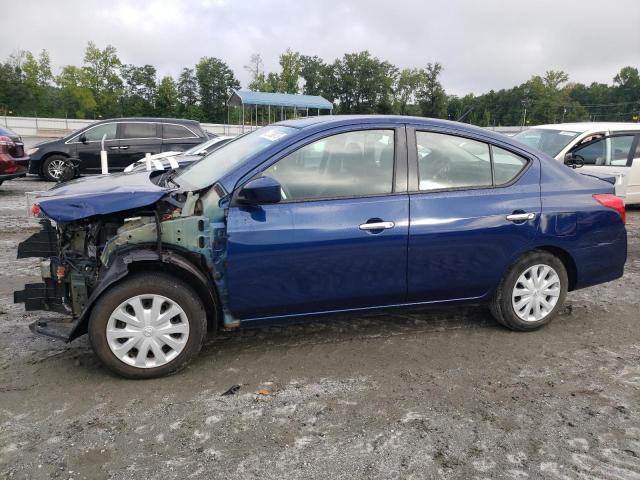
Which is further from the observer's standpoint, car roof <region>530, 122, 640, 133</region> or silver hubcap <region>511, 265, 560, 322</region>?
car roof <region>530, 122, 640, 133</region>

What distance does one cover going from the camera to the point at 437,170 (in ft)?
12.7

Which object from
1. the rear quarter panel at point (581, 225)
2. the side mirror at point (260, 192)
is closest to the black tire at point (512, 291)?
the rear quarter panel at point (581, 225)

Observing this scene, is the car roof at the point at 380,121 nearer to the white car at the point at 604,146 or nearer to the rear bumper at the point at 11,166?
the white car at the point at 604,146

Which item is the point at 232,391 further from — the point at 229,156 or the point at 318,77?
the point at 318,77

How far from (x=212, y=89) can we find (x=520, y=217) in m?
72.9

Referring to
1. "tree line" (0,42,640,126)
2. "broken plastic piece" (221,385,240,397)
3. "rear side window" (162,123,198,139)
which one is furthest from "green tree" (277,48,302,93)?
"broken plastic piece" (221,385,240,397)

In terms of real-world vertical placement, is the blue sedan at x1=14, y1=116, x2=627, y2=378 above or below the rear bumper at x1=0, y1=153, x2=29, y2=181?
below

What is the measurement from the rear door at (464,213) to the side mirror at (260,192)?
3.32 ft

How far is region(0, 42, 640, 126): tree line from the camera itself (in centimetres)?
6084

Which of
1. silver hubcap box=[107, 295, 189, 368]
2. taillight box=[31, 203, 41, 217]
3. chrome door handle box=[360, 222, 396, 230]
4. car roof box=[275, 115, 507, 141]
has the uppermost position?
car roof box=[275, 115, 507, 141]

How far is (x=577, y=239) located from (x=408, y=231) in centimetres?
157

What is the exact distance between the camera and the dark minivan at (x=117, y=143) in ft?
40.9

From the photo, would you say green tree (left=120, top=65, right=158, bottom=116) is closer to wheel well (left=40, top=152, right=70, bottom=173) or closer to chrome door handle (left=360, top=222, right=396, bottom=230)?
wheel well (left=40, top=152, right=70, bottom=173)

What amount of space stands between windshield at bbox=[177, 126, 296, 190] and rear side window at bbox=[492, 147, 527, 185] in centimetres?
161
